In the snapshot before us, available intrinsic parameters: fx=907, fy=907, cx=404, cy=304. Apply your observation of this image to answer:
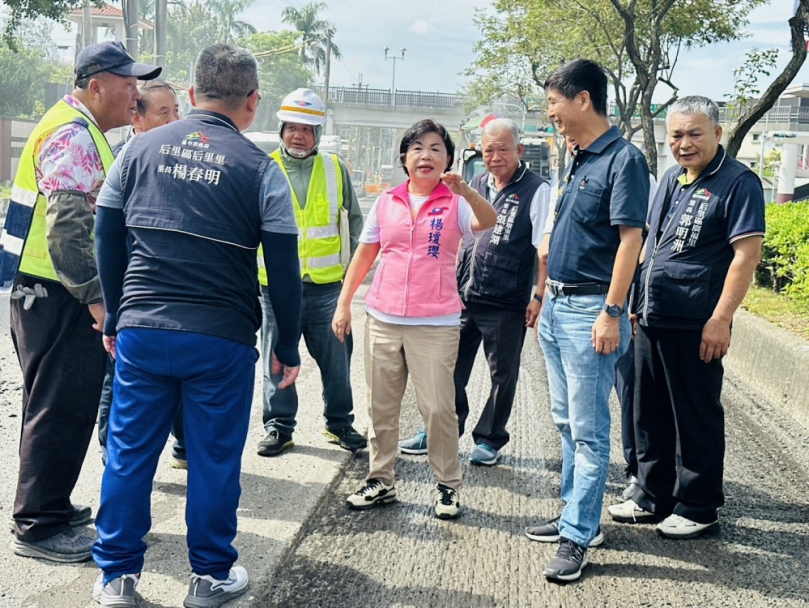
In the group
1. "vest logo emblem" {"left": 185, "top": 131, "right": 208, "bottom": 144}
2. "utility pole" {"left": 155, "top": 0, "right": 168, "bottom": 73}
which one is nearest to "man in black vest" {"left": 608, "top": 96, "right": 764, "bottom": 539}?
"vest logo emblem" {"left": 185, "top": 131, "right": 208, "bottom": 144}

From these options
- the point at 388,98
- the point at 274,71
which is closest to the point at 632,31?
the point at 388,98

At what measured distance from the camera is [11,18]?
68.5 feet

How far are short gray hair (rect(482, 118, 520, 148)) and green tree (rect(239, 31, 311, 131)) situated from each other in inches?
2966

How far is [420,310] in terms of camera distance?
4.51m

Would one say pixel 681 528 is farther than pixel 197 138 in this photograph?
Yes

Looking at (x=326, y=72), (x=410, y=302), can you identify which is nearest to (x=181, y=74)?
(x=326, y=72)

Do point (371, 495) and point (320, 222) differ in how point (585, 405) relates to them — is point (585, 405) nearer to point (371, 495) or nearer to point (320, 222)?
point (371, 495)

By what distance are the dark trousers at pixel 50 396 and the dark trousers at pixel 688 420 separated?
8.90ft

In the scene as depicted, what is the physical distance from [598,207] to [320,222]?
2.00 metres

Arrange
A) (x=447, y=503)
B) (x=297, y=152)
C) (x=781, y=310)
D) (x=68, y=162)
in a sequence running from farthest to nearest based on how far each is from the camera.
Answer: (x=781, y=310) < (x=297, y=152) < (x=447, y=503) < (x=68, y=162)

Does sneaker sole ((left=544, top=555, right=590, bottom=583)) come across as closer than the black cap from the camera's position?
Yes

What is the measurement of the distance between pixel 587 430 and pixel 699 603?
834 mm

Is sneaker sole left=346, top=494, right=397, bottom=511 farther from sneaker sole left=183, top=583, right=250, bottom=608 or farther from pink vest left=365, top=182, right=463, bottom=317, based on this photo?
sneaker sole left=183, top=583, right=250, bottom=608

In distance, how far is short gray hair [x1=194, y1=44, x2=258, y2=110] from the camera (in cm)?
342
